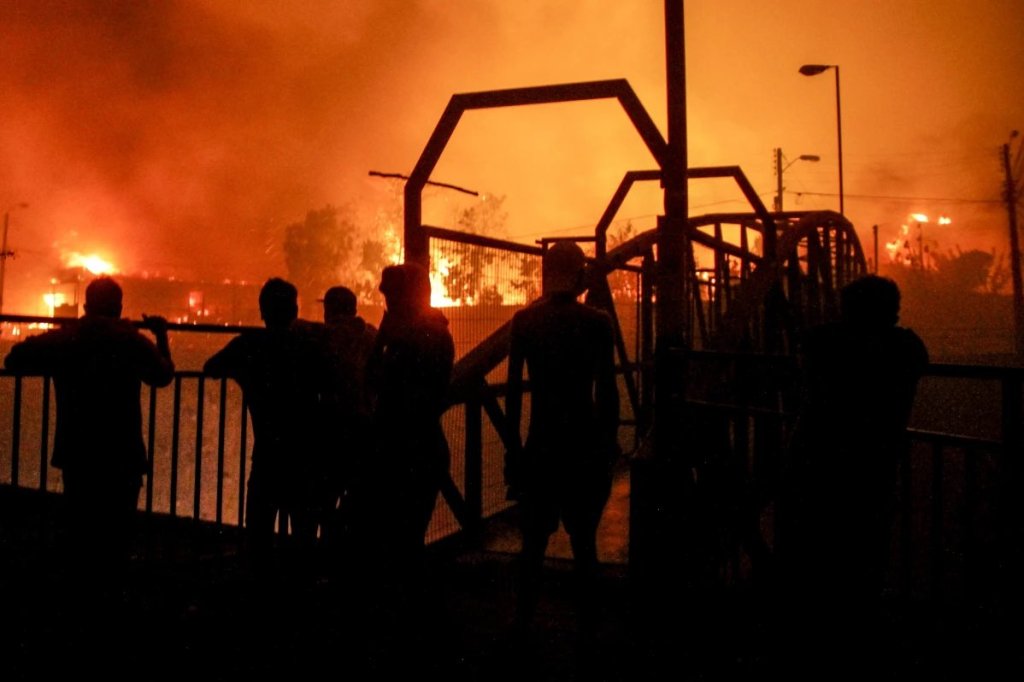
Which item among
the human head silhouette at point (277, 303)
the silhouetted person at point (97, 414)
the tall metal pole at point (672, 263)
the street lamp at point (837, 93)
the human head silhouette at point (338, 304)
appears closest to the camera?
the silhouetted person at point (97, 414)

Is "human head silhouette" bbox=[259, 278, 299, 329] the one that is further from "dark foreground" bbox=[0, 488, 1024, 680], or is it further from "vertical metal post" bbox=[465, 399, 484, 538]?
"vertical metal post" bbox=[465, 399, 484, 538]

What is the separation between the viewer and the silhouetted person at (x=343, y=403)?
3869 millimetres

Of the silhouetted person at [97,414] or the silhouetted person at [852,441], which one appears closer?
the silhouetted person at [852,441]

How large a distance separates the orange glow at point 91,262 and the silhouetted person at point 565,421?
93.9m

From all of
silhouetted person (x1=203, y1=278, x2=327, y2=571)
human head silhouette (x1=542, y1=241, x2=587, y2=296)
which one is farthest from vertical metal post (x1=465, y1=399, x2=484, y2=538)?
human head silhouette (x1=542, y1=241, x2=587, y2=296)

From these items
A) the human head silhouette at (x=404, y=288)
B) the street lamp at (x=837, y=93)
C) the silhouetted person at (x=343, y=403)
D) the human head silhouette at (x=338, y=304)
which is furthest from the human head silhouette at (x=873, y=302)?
the street lamp at (x=837, y=93)

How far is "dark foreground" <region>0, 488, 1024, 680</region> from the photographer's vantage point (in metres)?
3.22

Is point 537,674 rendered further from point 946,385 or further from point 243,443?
point 946,385

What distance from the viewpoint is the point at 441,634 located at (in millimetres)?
3533

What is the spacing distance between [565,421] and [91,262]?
97083 millimetres

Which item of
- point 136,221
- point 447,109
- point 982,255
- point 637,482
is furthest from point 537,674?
point 136,221

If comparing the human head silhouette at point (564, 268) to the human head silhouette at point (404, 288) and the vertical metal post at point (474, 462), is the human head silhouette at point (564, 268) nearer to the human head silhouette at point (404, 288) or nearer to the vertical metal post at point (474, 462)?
the human head silhouette at point (404, 288)

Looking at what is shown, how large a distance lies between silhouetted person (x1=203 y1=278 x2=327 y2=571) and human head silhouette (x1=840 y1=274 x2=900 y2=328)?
264 cm

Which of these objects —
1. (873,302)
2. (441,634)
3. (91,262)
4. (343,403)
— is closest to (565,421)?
(441,634)
